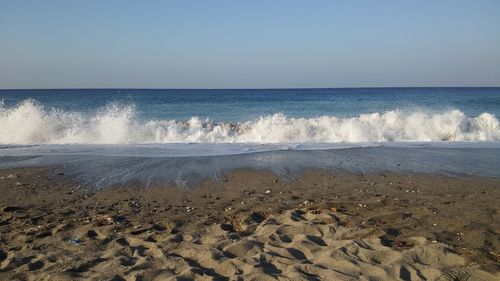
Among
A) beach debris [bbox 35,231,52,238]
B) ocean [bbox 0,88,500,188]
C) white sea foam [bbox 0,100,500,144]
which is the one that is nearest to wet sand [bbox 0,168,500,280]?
beach debris [bbox 35,231,52,238]

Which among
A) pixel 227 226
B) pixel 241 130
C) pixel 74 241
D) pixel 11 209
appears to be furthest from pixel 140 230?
pixel 241 130

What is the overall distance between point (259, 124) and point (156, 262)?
13.0 metres

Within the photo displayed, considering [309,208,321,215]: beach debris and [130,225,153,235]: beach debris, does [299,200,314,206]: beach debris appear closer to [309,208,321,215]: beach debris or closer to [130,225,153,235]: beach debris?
[309,208,321,215]: beach debris

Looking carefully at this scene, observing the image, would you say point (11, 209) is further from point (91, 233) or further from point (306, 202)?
point (306, 202)

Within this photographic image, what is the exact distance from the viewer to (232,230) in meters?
4.71

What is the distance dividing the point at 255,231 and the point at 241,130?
11.9 meters

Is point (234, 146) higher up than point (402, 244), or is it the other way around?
point (402, 244)

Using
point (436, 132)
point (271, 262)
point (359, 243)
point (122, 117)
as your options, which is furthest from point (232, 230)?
point (436, 132)

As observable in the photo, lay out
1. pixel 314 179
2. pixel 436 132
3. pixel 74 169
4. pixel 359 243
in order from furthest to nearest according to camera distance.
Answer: pixel 436 132 < pixel 74 169 < pixel 314 179 < pixel 359 243

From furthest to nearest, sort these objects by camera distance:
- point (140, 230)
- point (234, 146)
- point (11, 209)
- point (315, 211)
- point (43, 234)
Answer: point (234, 146) < point (11, 209) < point (315, 211) < point (140, 230) < point (43, 234)

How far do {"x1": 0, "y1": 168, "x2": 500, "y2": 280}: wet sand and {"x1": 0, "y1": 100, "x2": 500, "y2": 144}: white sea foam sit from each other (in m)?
7.30

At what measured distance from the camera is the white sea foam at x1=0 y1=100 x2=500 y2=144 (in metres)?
14.1

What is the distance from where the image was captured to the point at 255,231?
464 centimetres

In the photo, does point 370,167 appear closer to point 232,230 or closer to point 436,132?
point 232,230
